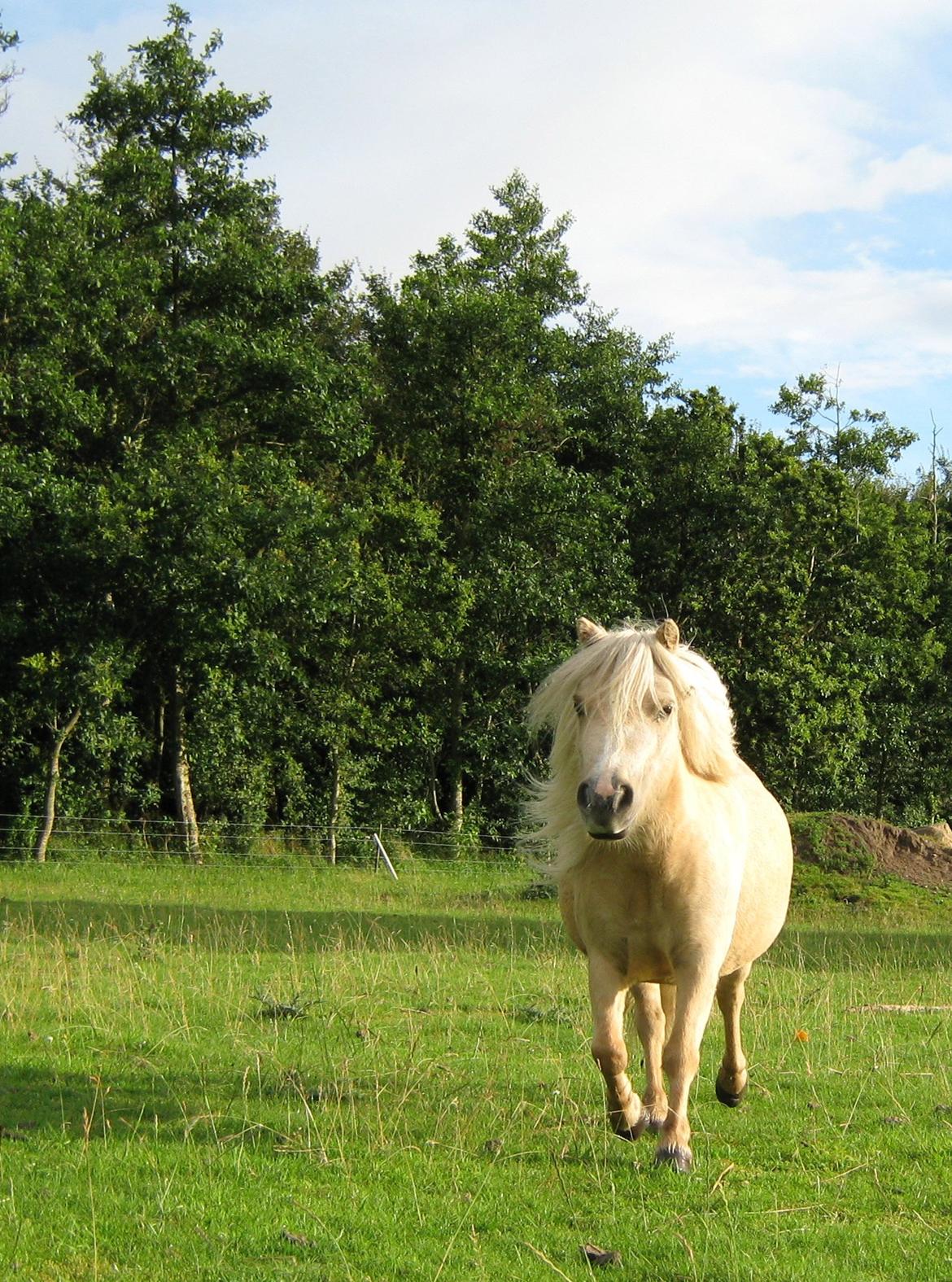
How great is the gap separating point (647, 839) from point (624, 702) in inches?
25.1

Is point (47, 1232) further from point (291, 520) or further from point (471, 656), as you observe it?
point (471, 656)

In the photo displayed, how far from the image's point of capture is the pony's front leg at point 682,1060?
16.5ft

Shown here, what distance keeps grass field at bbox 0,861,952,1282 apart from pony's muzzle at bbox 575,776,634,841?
1324 millimetres

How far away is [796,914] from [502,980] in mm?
7316

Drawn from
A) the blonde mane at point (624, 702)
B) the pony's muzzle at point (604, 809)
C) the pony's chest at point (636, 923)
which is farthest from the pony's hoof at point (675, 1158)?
the pony's muzzle at point (604, 809)

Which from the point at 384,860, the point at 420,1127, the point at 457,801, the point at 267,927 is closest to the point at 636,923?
the point at 420,1127

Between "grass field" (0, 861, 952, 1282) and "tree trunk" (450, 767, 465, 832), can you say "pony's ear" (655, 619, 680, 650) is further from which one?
"tree trunk" (450, 767, 465, 832)

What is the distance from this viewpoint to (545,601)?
26859 millimetres

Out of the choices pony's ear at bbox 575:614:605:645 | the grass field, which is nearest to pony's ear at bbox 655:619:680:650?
pony's ear at bbox 575:614:605:645

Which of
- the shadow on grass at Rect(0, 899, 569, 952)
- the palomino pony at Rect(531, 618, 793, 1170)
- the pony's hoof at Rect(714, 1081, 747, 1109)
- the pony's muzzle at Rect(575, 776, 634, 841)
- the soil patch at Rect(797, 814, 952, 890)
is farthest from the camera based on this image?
the soil patch at Rect(797, 814, 952, 890)

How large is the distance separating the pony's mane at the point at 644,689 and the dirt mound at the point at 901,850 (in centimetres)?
1299

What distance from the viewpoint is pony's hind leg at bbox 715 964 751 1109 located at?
246 inches

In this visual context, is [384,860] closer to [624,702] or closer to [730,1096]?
[730,1096]

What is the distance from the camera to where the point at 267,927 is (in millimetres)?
13453
